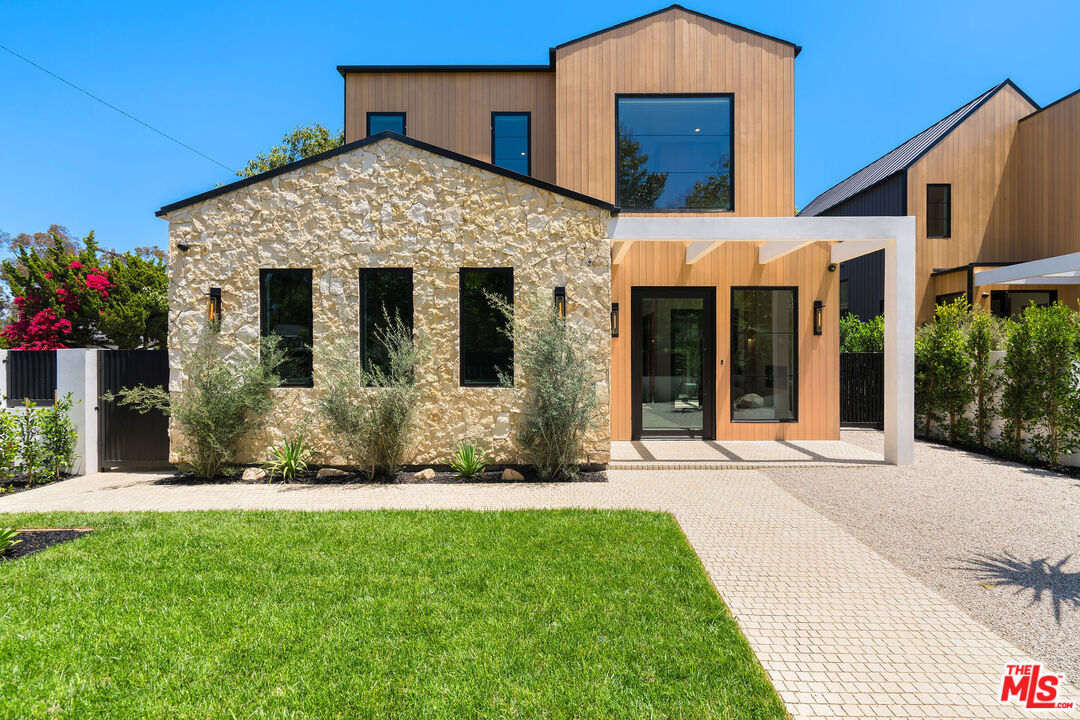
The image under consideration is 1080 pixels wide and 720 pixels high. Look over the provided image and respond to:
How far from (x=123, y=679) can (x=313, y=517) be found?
2559 millimetres

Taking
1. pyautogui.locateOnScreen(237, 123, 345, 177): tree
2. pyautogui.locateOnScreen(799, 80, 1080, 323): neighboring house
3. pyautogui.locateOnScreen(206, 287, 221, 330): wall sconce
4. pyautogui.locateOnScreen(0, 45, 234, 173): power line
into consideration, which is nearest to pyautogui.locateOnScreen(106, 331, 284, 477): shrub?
pyautogui.locateOnScreen(206, 287, 221, 330): wall sconce

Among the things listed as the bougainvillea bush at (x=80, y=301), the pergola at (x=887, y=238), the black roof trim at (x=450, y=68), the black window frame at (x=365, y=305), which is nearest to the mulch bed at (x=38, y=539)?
the black window frame at (x=365, y=305)

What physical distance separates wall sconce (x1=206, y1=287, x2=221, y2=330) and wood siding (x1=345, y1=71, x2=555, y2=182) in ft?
17.6

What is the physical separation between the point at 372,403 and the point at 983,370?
9389mm

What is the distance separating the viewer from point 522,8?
1206 cm

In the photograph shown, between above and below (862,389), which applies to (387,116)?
above

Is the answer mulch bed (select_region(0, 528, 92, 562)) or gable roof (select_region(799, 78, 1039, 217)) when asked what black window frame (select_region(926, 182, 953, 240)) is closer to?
gable roof (select_region(799, 78, 1039, 217))

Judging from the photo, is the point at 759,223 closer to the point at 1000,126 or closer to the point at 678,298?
the point at 678,298

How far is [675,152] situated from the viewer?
918 centimetres

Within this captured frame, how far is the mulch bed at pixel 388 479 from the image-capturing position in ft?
21.9

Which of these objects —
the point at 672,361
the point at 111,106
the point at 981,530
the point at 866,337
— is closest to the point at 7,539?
the point at 981,530

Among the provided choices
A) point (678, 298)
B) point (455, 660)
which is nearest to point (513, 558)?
point (455, 660)

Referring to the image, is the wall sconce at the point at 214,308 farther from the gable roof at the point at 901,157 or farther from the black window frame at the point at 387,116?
the gable roof at the point at 901,157

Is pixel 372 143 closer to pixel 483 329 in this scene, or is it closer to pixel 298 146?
pixel 483 329
